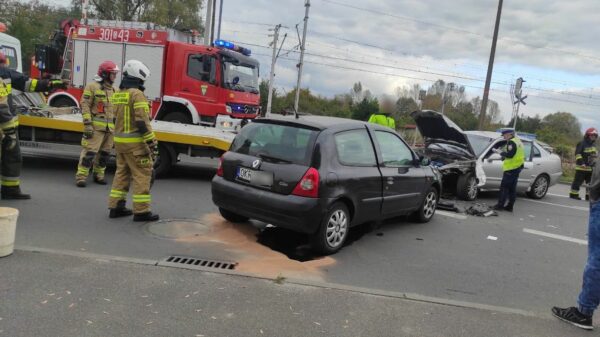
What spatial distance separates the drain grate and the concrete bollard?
1.38m

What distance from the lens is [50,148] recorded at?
8.82 m

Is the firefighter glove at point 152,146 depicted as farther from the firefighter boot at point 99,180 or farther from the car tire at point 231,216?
the firefighter boot at point 99,180

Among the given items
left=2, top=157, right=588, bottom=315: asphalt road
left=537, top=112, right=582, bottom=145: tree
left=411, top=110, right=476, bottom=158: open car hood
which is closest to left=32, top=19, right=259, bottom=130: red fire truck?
left=2, top=157, right=588, bottom=315: asphalt road

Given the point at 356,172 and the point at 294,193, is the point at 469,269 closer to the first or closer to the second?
the point at 356,172

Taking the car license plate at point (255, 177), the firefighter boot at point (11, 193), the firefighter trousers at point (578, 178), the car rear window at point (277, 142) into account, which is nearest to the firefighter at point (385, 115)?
the car rear window at point (277, 142)

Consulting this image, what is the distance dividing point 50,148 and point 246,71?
587 centimetres

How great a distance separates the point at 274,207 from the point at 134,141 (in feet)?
6.66

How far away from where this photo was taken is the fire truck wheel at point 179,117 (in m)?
12.4

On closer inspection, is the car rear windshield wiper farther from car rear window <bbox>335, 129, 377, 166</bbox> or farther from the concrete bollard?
the concrete bollard

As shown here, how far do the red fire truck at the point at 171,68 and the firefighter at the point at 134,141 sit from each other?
6.06m

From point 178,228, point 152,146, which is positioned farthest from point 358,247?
point 152,146

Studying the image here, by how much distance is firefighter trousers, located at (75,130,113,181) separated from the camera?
7.89 metres

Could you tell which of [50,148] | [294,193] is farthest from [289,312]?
[50,148]

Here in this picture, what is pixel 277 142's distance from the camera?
556 centimetres
